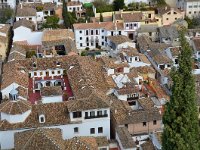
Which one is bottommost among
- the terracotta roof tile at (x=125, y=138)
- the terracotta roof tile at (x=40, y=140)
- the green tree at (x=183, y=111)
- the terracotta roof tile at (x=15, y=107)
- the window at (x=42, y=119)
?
the terracotta roof tile at (x=125, y=138)

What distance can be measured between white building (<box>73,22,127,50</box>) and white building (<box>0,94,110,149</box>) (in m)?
19.7

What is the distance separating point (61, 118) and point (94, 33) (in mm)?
21340

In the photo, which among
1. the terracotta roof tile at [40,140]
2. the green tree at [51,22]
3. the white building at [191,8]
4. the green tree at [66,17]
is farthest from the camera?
the white building at [191,8]

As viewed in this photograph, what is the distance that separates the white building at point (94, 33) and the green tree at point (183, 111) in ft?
108

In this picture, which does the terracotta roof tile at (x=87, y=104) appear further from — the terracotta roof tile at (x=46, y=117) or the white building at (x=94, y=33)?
the white building at (x=94, y=33)

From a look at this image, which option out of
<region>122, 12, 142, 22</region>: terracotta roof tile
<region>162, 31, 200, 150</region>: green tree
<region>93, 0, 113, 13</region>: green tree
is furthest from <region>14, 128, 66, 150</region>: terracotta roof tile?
<region>93, 0, 113, 13</region>: green tree

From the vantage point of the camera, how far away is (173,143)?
2009cm

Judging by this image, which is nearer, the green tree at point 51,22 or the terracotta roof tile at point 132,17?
the terracotta roof tile at point 132,17

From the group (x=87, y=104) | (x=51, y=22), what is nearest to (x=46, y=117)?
(x=87, y=104)

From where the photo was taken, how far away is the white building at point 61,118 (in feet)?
108

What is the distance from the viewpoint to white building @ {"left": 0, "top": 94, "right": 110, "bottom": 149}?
32.8 meters

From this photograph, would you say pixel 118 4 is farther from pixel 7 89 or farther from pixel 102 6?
pixel 7 89

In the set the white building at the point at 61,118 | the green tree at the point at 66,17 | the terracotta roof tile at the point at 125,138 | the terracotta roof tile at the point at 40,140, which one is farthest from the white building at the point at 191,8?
the terracotta roof tile at the point at 40,140

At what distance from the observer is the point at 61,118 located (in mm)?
33281
